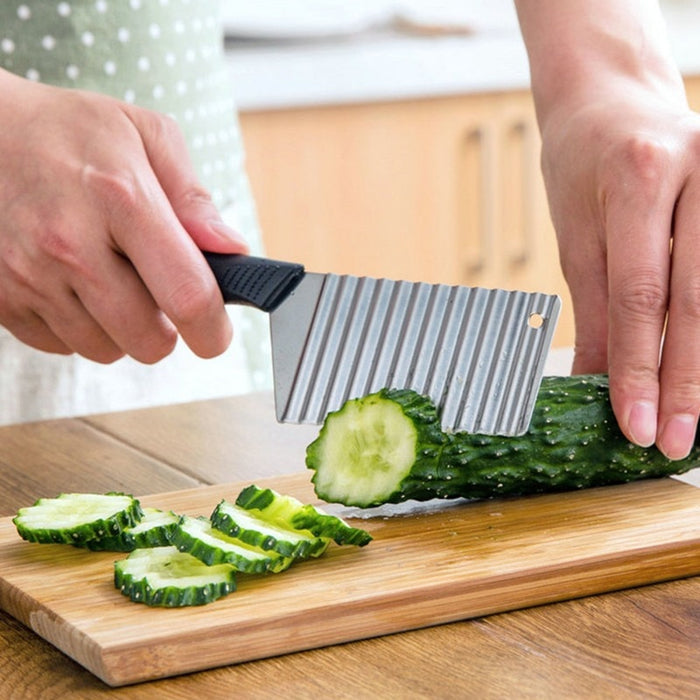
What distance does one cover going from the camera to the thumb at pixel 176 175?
1398mm

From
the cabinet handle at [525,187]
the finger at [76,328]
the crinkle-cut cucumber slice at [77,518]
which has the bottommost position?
the cabinet handle at [525,187]

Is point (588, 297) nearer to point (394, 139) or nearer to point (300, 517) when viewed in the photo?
point (300, 517)

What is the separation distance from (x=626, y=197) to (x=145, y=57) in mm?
845

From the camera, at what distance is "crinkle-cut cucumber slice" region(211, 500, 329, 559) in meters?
1.12

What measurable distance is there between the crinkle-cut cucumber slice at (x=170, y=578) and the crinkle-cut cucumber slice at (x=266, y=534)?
32 mm

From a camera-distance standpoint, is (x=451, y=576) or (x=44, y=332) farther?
(x=44, y=332)

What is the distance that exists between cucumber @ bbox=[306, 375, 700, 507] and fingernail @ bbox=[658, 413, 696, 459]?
0.02 meters

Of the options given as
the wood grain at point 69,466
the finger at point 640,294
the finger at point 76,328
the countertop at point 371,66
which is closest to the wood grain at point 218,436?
the wood grain at point 69,466

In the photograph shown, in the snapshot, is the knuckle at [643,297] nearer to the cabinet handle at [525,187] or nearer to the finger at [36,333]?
the finger at [36,333]

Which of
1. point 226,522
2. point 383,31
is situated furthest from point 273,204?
point 226,522

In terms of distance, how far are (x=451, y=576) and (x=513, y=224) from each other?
2.79 m

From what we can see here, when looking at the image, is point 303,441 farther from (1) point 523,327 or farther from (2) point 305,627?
(2) point 305,627

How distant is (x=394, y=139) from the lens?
3.54 metres

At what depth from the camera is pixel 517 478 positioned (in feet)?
4.31
